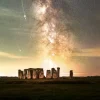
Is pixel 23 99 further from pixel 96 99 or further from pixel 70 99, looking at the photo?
pixel 96 99

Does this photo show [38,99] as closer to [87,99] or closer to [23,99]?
[23,99]

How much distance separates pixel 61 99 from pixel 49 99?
289cm

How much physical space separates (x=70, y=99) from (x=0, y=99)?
54.3 feet

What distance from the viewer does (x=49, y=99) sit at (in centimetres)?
7812

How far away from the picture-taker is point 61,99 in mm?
77688

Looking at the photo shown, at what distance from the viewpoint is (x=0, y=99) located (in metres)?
77.2

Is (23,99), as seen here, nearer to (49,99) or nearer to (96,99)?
(49,99)

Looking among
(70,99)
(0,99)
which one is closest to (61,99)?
(70,99)

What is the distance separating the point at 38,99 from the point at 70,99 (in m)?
7.72

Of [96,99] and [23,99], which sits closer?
[96,99]

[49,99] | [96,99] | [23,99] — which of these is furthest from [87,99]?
[23,99]

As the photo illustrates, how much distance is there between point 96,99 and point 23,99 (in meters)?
17.9

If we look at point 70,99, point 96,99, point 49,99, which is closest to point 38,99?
point 49,99

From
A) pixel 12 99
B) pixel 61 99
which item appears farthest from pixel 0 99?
pixel 61 99
